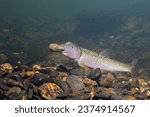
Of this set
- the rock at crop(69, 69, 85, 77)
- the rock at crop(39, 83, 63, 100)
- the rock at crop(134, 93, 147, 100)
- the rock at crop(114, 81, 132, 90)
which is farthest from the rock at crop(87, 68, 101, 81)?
the rock at crop(39, 83, 63, 100)

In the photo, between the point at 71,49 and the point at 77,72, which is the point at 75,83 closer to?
the point at 77,72

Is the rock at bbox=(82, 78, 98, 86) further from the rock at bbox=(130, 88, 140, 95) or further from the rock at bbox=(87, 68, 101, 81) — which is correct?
the rock at bbox=(130, 88, 140, 95)

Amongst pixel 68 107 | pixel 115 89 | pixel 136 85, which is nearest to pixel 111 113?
pixel 68 107

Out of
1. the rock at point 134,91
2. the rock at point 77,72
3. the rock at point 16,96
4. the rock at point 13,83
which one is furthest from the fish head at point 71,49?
the rock at point 16,96

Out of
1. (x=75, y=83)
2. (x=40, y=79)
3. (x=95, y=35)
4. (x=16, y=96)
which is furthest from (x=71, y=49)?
(x=95, y=35)

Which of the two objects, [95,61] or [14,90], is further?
[95,61]

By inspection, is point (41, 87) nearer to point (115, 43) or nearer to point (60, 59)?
point (60, 59)

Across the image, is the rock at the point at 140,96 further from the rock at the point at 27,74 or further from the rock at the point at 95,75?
the rock at the point at 27,74
